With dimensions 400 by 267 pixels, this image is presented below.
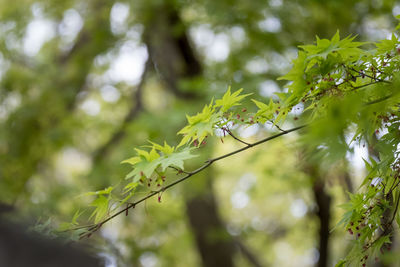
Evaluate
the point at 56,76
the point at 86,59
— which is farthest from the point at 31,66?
the point at 86,59

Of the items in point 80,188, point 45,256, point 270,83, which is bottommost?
point 45,256

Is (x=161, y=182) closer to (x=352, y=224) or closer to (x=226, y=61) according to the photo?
(x=352, y=224)

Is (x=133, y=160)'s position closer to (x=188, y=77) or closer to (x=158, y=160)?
(x=158, y=160)

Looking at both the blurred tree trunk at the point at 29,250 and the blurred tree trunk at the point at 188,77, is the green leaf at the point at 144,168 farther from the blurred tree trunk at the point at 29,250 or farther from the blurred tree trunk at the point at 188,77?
the blurred tree trunk at the point at 188,77

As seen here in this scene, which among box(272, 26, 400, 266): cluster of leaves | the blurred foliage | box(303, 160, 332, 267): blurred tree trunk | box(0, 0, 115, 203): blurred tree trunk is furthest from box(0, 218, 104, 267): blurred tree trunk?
box(0, 0, 115, 203): blurred tree trunk

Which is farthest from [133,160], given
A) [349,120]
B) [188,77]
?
[188,77]

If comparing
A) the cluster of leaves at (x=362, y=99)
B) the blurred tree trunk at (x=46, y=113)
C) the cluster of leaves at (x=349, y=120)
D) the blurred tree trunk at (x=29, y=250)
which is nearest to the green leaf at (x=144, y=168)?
the cluster of leaves at (x=349, y=120)

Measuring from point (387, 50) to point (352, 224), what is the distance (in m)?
0.64

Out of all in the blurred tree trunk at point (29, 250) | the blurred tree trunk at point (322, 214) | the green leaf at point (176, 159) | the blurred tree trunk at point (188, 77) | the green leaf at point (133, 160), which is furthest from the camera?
the blurred tree trunk at point (188, 77)

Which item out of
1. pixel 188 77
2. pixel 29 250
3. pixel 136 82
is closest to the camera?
pixel 29 250

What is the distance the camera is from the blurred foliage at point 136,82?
13.6 ft

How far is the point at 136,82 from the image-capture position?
7.64 metres

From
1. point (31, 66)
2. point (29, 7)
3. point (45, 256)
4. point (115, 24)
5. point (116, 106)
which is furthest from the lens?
point (116, 106)

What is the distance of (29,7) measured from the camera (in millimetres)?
5812
